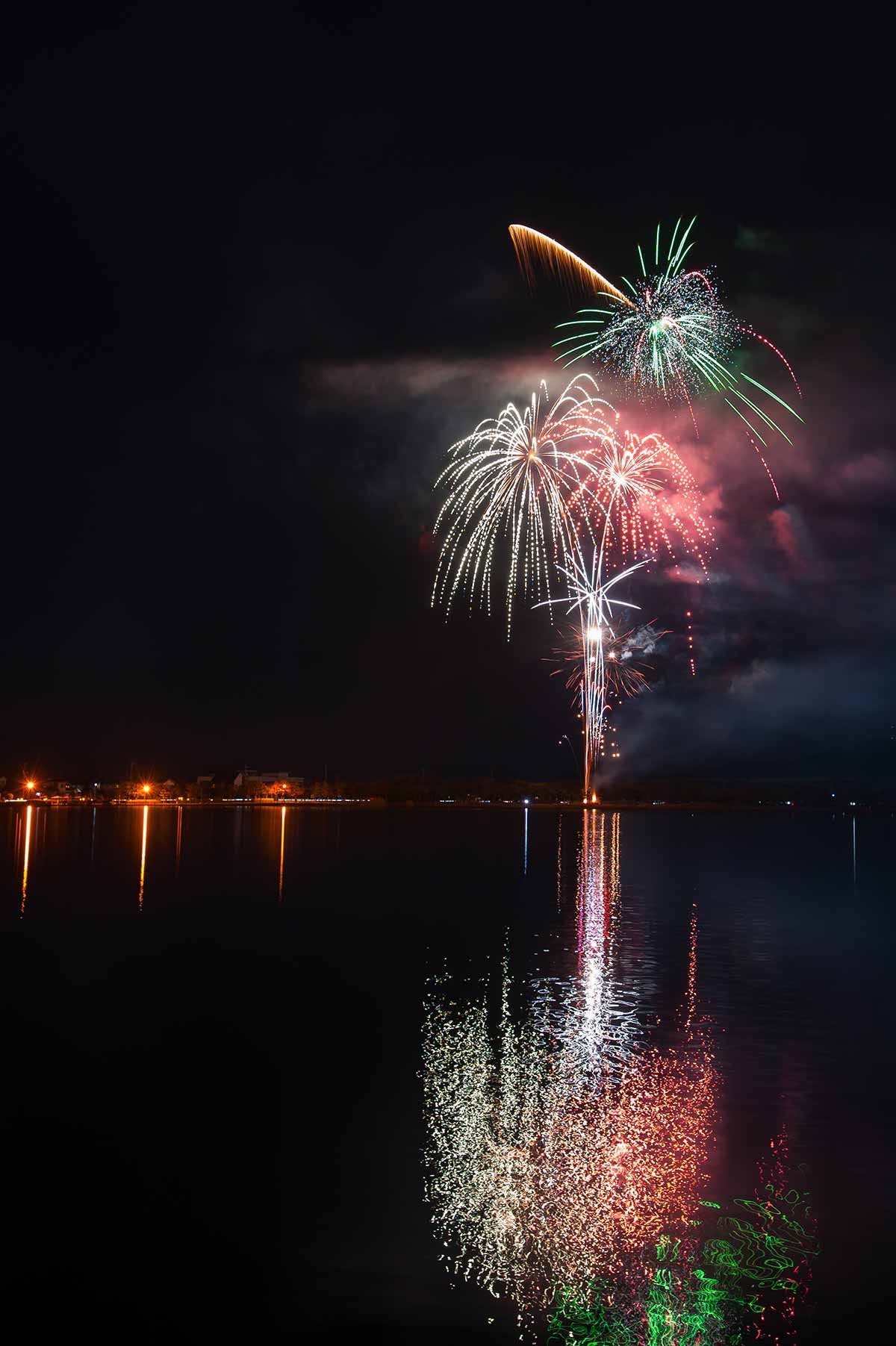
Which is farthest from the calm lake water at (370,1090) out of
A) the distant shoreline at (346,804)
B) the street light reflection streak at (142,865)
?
the distant shoreline at (346,804)

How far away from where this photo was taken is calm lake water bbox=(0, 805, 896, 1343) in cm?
755

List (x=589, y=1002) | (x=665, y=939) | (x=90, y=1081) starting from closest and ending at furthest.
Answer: (x=90, y=1081), (x=589, y=1002), (x=665, y=939)

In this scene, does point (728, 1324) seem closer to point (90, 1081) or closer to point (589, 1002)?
point (90, 1081)

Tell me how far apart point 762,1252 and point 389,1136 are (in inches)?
146

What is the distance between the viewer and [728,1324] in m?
7.00

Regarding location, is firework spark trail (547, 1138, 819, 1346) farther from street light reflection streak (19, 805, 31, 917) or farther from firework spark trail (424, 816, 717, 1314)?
street light reflection streak (19, 805, 31, 917)

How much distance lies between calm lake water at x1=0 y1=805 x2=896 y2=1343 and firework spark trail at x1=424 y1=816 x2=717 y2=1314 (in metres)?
0.06

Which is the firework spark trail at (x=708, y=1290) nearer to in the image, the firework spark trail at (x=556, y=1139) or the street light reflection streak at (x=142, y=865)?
the firework spark trail at (x=556, y=1139)

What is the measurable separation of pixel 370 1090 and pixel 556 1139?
257 centimetres

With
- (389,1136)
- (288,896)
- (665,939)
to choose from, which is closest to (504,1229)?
(389,1136)

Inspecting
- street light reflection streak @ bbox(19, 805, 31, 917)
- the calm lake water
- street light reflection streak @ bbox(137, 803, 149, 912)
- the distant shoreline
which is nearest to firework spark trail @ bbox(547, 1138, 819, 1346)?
the calm lake water

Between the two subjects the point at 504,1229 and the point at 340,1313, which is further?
the point at 504,1229

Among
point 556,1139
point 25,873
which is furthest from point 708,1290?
point 25,873

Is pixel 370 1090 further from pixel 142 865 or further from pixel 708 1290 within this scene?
pixel 142 865
